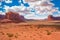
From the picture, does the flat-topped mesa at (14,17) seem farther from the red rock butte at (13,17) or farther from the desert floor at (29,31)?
the desert floor at (29,31)

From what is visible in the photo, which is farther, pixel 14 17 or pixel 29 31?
pixel 14 17

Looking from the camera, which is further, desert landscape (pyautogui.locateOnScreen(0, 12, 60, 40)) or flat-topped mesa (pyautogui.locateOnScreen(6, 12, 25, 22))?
flat-topped mesa (pyautogui.locateOnScreen(6, 12, 25, 22))

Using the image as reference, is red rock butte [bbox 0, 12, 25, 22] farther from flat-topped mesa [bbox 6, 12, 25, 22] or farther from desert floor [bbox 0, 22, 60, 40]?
desert floor [bbox 0, 22, 60, 40]

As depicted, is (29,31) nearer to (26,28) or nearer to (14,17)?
(26,28)

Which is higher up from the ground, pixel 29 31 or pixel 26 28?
pixel 26 28

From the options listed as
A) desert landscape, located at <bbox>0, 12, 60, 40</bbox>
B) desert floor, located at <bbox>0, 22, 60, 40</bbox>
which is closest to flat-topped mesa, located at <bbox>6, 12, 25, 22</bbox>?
desert landscape, located at <bbox>0, 12, 60, 40</bbox>

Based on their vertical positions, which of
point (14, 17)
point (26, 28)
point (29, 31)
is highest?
point (14, 17)

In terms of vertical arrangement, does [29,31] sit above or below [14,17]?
below

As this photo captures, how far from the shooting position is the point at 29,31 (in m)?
10.7

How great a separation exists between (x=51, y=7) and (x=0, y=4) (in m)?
2.81

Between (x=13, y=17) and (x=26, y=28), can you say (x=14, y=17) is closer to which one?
(x=13, y=17)

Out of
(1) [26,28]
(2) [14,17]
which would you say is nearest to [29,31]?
(1) [26,28]

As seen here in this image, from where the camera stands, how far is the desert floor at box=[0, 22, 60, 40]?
34.2 feet

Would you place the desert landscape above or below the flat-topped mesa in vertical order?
below
